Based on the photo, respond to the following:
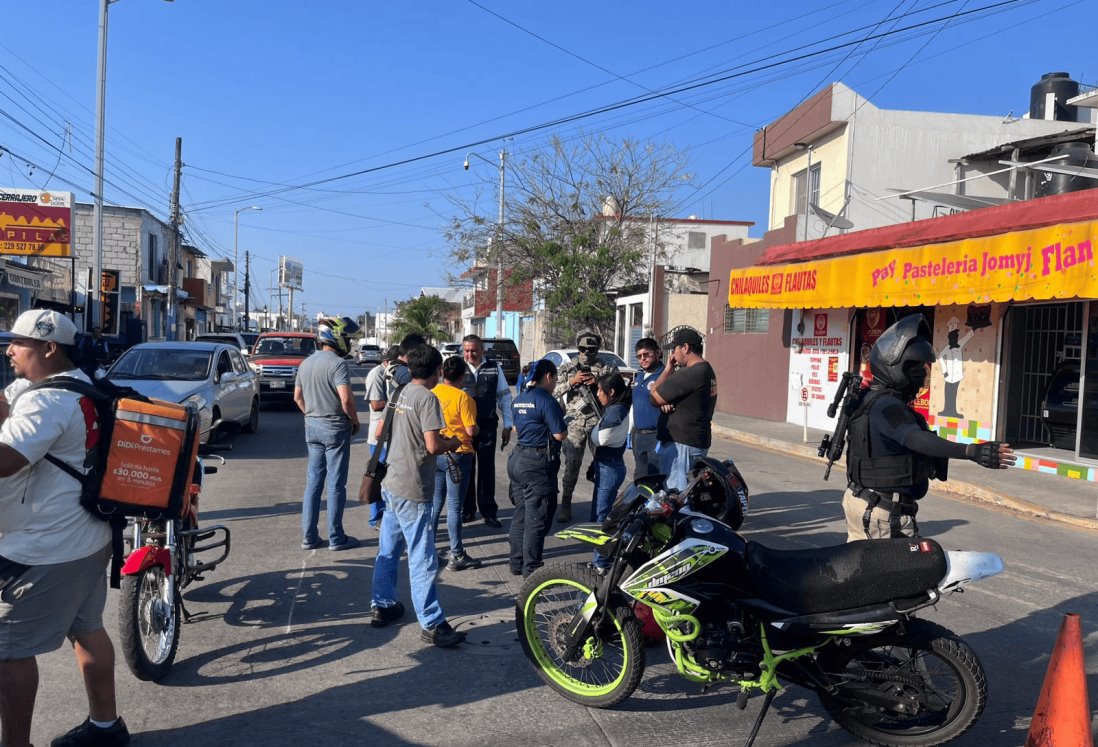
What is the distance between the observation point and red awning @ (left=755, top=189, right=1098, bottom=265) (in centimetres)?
1151

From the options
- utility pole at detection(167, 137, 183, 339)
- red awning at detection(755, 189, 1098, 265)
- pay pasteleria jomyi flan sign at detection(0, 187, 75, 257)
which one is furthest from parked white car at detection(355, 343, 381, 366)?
red awning at detection(755, 189, 1098, 265)

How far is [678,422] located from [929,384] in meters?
9.89

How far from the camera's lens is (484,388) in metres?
8.33

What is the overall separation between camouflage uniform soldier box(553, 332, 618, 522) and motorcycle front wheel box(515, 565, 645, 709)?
3.40 m

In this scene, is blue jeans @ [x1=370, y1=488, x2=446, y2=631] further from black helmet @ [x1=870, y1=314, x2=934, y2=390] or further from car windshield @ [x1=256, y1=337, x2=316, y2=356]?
car windshield @ [x1=256, y1=337, x2=316, y2=356]

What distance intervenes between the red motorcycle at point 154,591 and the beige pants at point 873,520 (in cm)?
361

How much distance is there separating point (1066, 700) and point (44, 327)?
4.51 meters

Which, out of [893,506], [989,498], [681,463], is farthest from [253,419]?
[893,506]

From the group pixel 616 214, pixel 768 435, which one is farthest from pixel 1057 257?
pixel 616 214

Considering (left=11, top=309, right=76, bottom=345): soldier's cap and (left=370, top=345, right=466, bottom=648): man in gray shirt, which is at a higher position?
(left=11, top=309, right=76, bottom=345): soldier's cap

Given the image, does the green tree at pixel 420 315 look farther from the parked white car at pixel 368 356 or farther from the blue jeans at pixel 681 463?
the blue jeans at pixel 681 463

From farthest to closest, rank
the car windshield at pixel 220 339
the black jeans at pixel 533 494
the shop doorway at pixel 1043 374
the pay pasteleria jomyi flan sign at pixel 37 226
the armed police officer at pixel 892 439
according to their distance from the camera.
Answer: the pay pasteleria jomyi flan sign at pixel 37 226 → the car windshield at pixel 220 339 → the shop doorway at pixel 1043 374 → the black jeans at pixel 533 494 → the armed police officer at pixel 892 439

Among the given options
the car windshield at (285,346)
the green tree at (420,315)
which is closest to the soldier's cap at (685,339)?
the car windshield at (285,346)

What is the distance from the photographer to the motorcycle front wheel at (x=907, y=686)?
371 cm
